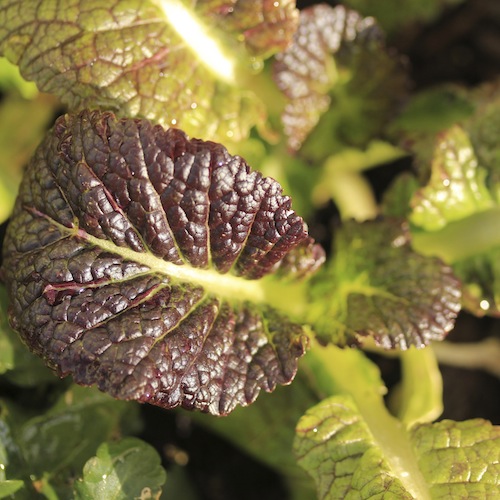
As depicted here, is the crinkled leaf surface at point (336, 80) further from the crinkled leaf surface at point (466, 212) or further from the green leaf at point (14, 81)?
the green leaf at point (14, 81)

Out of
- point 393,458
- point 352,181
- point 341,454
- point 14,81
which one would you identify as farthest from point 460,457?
point 14,81

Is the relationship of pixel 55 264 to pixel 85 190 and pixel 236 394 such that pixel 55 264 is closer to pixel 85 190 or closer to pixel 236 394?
pixel 85 190

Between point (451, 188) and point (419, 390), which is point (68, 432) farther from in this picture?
point (451, 188)

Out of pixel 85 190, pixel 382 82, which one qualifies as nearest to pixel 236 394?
pixel 85 190

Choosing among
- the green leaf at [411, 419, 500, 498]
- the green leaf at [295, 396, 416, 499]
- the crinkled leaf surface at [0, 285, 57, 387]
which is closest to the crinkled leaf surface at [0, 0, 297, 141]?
the crinkled leaf surface at [0, 285, 57, 387]

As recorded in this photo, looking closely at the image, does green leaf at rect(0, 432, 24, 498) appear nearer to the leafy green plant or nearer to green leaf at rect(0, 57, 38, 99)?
the leafy green plant

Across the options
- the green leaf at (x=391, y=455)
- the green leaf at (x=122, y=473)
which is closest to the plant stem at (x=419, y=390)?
the green leaf at (x=391, y=455)

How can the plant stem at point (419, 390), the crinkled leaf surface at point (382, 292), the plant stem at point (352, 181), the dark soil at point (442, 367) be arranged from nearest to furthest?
the crinkled leaf surface at point (382, 292), the plant stem at point (419, 390), the dark soil at point (442, 367), the plant stem at point (352, 181)

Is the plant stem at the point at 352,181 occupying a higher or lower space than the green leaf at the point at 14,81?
lower
